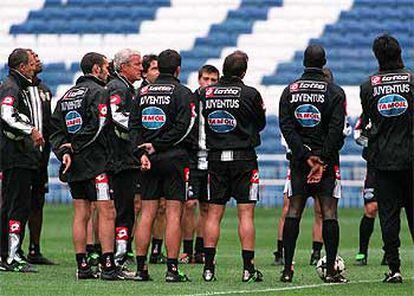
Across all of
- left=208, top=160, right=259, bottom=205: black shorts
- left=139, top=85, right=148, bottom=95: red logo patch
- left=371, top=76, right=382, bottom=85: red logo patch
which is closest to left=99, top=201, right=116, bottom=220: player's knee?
left=208, top=160, right=259, bottom=205: black shorts

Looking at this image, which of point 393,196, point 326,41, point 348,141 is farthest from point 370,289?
point 326,41

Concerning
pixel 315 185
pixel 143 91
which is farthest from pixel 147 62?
pixel 315 185

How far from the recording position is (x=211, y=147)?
12938 mm

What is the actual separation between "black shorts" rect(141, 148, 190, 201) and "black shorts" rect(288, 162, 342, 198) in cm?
105

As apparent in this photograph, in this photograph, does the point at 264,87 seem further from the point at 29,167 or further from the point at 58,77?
the point at 29,167

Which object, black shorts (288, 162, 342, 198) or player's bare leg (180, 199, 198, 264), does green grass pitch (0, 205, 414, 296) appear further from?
black shorts (288, 162, 342, 198)

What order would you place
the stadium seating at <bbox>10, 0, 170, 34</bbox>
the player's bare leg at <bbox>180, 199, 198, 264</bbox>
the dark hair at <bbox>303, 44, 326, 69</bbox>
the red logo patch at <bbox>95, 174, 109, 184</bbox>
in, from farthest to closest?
the stadium seating at <bbox>10, 0, 170, 34</bbox> < the player's bare leg at <bbox>180, 199, 198, 264</bbox> < the red logo patch at <bbox>95, 174, 109, 184</bbox> < the dark hair at <bbox>303, 44, 326, 69</bbox>

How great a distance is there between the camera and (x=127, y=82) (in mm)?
13773

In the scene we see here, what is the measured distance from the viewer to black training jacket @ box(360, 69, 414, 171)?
40.4ft

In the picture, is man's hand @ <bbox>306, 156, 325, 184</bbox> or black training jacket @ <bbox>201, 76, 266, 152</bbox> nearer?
man's hand @ <bbox>306, 156, 325, 184</bbox>

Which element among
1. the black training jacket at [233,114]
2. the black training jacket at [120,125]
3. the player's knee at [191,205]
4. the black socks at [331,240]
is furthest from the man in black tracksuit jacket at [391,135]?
the player's knee at [191,205]

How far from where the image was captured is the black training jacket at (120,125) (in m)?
13.4

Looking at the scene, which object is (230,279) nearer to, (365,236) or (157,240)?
(157,240)

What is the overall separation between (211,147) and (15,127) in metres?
2.18
